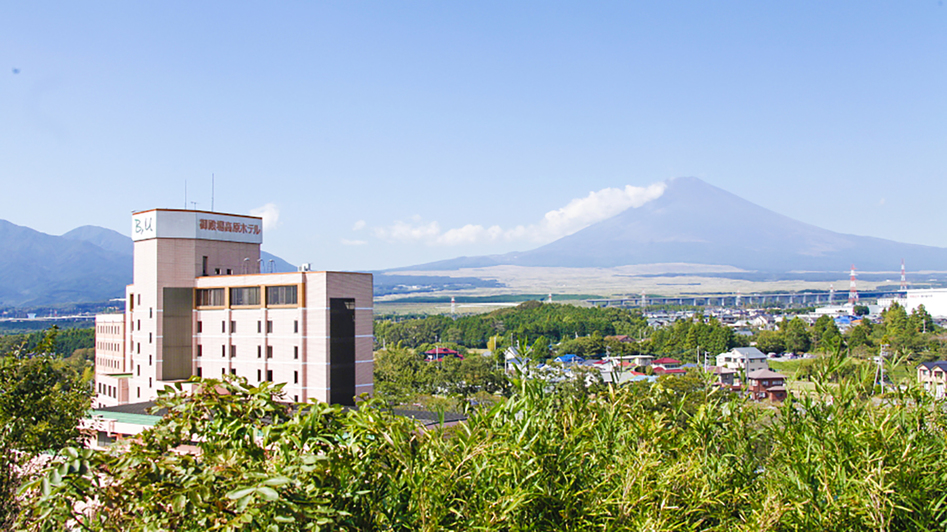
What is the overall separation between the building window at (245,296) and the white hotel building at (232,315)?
0.04 metres

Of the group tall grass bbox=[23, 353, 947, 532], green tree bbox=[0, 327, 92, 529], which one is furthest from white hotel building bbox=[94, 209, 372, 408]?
tall grass bbox=[23, 353, 947, 532]

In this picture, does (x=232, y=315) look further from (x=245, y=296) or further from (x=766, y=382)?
(x=766, y=382)

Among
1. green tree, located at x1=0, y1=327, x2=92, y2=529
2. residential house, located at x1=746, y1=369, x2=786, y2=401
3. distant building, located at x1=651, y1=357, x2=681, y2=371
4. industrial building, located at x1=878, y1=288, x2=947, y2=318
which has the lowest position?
distant building, located at x1=651, y1=357, x2=681, y2=371

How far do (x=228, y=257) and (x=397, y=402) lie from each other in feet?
35.9

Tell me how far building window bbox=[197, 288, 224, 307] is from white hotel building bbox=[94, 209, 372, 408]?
0.15ft

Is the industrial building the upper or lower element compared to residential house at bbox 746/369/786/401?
upper

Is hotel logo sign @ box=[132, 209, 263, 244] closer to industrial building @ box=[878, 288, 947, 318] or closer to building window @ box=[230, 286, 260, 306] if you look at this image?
building window @ box=[230, 286, 260, 306]

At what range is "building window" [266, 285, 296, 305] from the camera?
84.8 feet

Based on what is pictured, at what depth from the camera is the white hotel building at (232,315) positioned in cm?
2538

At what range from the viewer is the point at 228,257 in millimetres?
29141

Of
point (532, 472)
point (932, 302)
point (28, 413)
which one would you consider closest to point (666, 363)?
point (28, 413)

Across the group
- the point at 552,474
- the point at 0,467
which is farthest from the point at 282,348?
the point at 552,474

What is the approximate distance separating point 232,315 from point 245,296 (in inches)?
36.4

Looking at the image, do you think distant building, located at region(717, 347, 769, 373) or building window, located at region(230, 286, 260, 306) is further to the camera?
distant building, located at region(717, 347, 769, 373)
